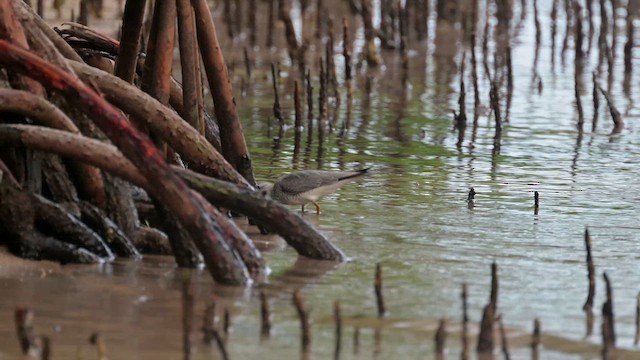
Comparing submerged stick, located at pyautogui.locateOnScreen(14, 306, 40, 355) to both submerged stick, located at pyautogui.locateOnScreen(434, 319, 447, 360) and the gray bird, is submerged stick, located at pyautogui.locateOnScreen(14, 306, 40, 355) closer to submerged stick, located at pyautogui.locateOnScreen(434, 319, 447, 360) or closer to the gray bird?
submerged stick, located at pyautogui.locateOnScreen(434, 319, 447, 360)

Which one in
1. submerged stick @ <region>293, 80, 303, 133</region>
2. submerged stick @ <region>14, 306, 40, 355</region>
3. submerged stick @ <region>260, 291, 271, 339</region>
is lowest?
submerged stick @ <region>293, 80, 303, 133</region>

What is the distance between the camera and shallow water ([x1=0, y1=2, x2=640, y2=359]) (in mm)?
5809

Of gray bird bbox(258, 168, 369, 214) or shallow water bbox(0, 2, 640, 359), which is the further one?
gray bird bbox(258, 168, 369, 214)

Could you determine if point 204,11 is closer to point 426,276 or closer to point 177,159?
point 177,159

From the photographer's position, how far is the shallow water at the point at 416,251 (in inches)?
229

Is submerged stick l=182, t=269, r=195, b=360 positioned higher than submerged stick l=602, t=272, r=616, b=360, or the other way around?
submerged stick l=182, t=269, r=195, b=360

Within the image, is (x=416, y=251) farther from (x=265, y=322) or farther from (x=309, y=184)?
(x=265, y=322)

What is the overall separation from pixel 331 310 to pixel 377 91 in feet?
31.1

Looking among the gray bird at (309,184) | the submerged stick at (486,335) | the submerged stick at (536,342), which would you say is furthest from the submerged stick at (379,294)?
the gray bird at (309,184)

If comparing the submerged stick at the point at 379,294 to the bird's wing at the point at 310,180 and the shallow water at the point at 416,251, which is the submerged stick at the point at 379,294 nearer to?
the shallow water at the point at 416,251

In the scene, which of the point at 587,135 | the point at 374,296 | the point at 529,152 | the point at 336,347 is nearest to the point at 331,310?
the point at 374,296

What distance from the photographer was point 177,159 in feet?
26.7

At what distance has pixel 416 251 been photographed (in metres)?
7.56

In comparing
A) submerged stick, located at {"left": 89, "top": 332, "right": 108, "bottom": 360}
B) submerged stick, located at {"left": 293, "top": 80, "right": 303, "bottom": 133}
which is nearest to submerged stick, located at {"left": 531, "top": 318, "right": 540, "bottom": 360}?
submerged stick, located at {"left": 89, "top": 332, "right": 108, "bottom": 360}
